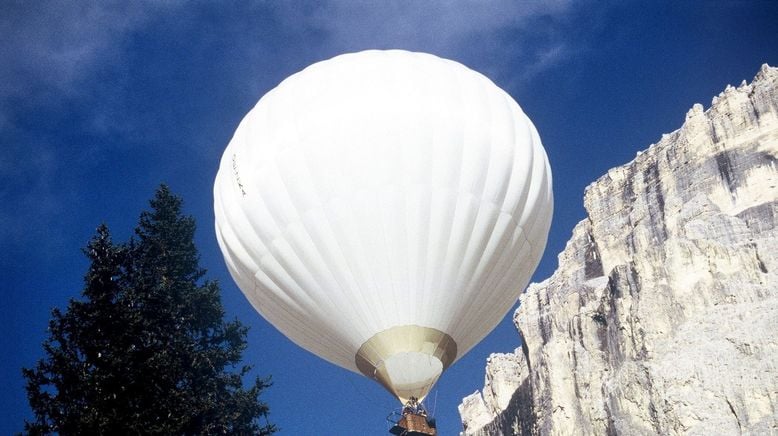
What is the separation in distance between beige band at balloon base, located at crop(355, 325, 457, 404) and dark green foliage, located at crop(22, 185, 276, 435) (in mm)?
4019

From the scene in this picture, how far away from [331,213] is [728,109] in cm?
4569

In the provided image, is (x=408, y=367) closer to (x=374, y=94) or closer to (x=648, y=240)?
(x=374, y=94)

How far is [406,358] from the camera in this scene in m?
13.1

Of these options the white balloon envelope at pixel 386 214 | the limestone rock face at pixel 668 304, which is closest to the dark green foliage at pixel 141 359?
the white balloon envelope at pixel 386 214

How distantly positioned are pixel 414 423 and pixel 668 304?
29503 mm

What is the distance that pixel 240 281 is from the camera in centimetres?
1522

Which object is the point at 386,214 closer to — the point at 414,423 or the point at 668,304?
the point at 414,423

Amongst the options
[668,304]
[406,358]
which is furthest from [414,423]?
[668,304]

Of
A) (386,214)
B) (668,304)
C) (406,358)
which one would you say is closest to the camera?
(406,358)

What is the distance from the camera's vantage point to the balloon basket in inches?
516

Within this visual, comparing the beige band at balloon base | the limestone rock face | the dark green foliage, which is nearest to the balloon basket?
the beige band at balloon base

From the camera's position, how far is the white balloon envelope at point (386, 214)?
13.3m

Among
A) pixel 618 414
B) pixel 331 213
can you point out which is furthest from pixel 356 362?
pixel 618 414

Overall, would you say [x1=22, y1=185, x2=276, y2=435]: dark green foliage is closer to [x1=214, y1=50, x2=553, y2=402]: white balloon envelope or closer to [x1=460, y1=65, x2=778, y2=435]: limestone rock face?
[x1=214, y1=50, x2=553, y2=402]: white balloon envelope
